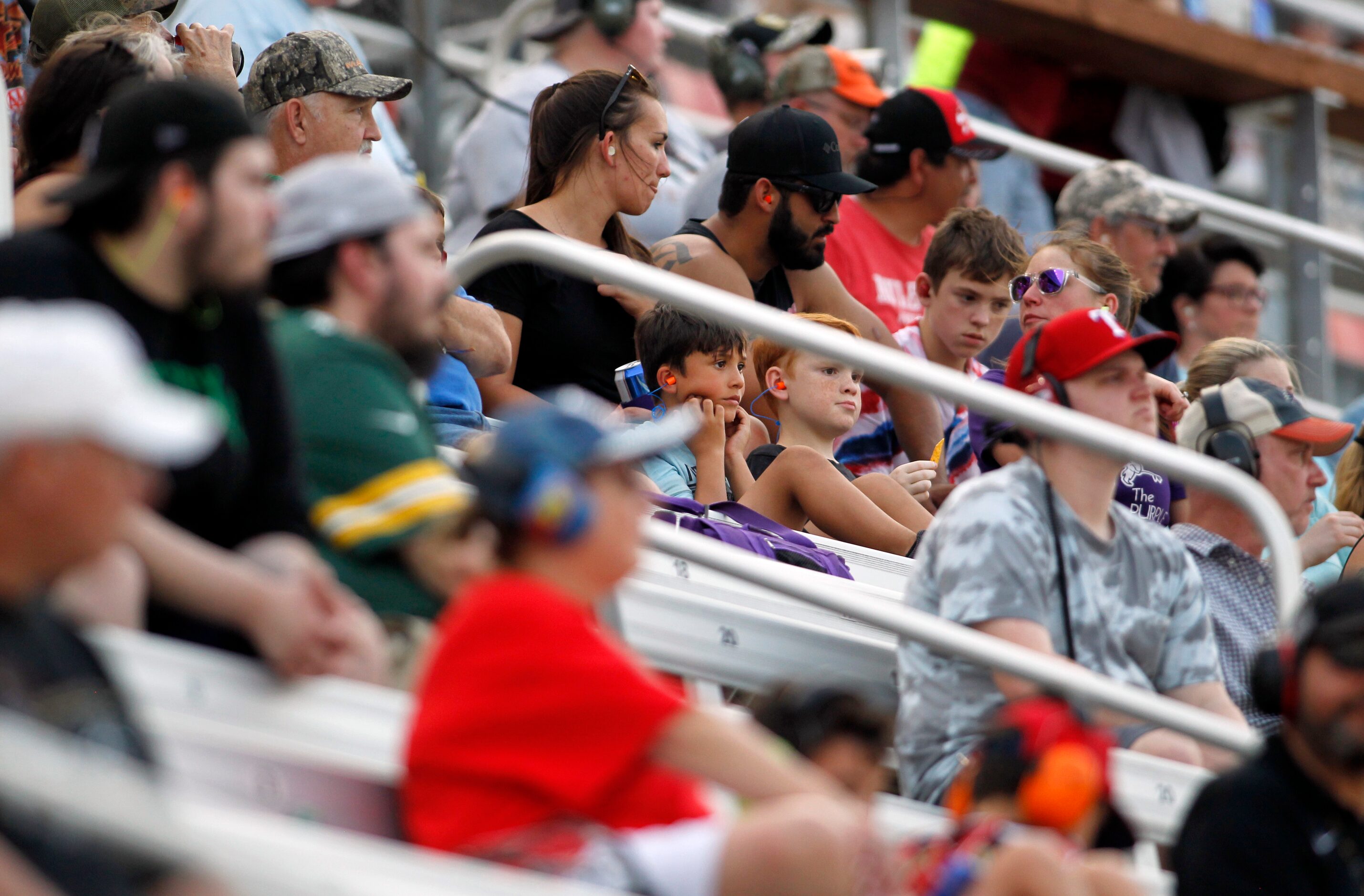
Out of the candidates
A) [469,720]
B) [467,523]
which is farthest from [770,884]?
[467,523]

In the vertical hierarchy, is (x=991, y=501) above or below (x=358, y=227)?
below

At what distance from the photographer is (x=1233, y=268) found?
6.72 m

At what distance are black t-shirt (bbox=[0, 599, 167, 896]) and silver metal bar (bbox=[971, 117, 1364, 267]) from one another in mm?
5372

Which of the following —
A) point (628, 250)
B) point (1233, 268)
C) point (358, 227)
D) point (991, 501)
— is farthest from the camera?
point (1233, 268)

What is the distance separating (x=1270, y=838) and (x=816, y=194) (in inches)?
110

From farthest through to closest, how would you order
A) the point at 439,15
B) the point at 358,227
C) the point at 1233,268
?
1. the point at 439,15
2. the point at 1233,268
3. the point at 358,227

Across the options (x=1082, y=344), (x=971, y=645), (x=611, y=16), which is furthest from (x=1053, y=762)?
(x=611, y=16)

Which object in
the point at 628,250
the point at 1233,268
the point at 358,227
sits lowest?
the point at 1233,268

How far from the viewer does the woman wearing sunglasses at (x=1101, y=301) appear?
180 inches

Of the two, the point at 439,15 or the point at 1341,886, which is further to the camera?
the point at 439,15

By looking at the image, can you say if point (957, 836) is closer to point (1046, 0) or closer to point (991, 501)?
point (991, 501)

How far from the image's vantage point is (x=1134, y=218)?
248 inches

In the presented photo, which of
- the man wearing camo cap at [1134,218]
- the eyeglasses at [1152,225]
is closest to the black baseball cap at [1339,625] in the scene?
the man wearing camo cap at [1134,218]

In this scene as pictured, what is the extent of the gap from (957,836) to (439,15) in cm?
546
